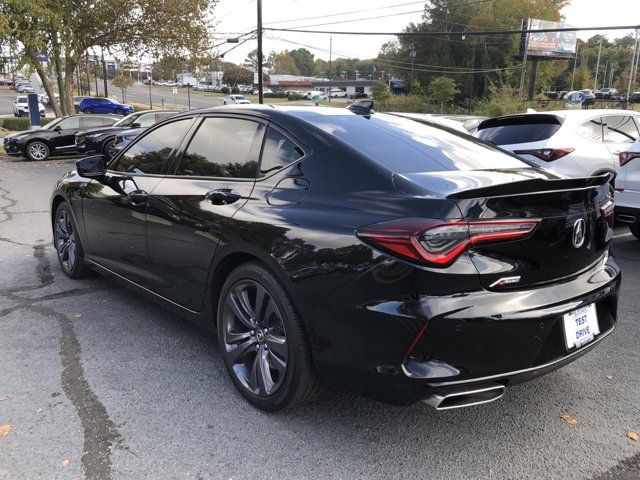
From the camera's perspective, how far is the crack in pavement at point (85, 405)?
257 centimetres

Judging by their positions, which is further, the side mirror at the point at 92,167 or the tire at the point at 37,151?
the tire at the point at 37,151

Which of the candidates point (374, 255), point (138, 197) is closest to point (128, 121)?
point (138, 197)

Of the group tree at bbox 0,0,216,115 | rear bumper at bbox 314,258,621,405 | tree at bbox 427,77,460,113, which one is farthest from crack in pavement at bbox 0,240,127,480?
tree at bbox 427,77,460,113

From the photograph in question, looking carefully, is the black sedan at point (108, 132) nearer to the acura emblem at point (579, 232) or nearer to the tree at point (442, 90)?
the acura emblem at point (579, 232)

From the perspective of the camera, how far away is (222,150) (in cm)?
346

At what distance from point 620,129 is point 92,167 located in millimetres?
7237

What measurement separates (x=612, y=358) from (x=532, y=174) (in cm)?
160

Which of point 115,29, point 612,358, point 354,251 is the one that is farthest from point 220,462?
point 115,29

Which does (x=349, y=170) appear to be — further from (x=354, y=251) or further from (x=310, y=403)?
(x=310, y=403)

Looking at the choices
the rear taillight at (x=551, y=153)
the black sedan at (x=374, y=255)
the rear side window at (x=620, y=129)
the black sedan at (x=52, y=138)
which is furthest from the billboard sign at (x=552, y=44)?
the black sedan at (x=374, y=255)

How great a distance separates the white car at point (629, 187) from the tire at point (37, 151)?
16461mm

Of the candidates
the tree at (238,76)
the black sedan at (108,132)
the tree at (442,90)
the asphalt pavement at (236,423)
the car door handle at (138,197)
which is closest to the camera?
the asphalt pavement at (236,423)

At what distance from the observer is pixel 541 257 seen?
2.50 m

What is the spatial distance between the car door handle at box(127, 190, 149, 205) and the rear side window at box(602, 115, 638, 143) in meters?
6.53
